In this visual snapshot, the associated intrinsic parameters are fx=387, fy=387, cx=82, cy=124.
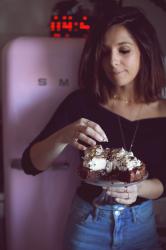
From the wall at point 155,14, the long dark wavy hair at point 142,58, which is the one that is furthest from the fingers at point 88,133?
the wall at point 155,14

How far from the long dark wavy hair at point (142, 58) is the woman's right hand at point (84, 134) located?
0.23m

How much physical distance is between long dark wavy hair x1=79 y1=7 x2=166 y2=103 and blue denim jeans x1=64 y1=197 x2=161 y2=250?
38 centimetres

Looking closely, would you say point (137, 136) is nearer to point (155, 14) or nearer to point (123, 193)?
point (123, 193)

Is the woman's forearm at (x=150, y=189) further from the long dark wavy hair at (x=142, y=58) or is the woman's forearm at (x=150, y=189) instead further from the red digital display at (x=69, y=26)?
the red digital display at (x=69, y=26)

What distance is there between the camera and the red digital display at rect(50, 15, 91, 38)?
155 cm

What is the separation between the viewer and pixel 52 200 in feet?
4.84

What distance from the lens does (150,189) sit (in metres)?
1.19

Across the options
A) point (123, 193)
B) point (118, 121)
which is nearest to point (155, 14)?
point (118, 121)

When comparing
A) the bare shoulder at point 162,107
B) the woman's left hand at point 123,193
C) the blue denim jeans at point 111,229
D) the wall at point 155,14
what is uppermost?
the wall at point 155,14

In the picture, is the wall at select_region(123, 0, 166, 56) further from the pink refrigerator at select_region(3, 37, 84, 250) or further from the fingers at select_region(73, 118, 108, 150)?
the fingers at select_region(73, 118, 108, 150)

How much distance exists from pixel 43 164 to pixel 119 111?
309 millimetres

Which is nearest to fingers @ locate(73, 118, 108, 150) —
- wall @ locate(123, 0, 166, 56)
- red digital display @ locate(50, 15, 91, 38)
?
red digital display @ locate(50, 15, 91, 38)

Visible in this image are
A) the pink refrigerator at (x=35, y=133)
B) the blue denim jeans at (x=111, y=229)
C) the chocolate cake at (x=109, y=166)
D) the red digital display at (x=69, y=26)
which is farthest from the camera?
the red digital display at (x=69, y=26)

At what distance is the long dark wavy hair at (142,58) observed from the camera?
123 cm
